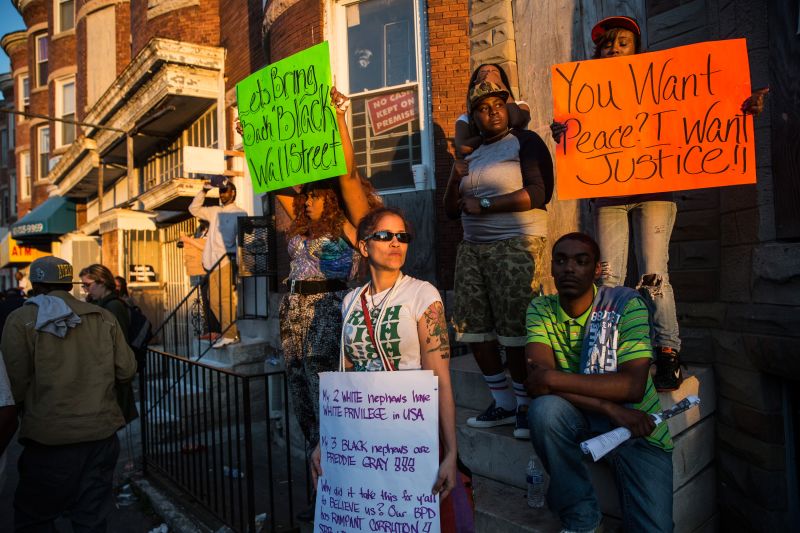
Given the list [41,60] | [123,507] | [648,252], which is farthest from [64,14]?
[648,252]

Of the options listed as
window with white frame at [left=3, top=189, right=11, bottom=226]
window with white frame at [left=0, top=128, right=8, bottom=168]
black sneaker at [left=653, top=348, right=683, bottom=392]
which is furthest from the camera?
window with white frame at [left=0, top=128, right=8, bottom=168]

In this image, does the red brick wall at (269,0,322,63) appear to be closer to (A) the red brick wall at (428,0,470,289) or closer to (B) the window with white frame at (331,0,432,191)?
(B) the window with white frame at (331,0,432,191)

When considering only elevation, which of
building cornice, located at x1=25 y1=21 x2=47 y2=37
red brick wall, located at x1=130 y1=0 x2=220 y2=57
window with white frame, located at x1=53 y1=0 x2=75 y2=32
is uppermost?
building cornice, located at x1=25 y1=21 x2=47 y2=37

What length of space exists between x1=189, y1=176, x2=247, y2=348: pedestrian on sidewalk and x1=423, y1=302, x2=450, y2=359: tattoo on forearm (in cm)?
654

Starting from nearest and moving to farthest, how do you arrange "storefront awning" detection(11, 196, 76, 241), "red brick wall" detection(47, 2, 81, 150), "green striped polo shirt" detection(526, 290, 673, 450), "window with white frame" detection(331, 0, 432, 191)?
1. "green striped polo shirt" detection(526, 290, 673, 450)
2. "window with white frame" detection(331, 0, 432, 191)
3. "storefront awning" detection(11, 196, 76, 241)
4. "red brick wall" detection(47, 2, 81, 150)

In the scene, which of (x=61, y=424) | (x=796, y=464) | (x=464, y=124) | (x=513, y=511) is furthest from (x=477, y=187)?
(x=61, y=424)

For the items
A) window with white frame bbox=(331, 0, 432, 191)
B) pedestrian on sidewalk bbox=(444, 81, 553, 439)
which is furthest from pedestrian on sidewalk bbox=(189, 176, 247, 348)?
pedestrian on sidewalk bbox=(444, 81, 553, 439)

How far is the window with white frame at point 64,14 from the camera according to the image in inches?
Result: 780

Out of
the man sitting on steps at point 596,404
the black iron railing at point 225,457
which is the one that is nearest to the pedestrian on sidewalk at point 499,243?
the man sitting on steps at point 596,404

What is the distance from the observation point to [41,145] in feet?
76.3

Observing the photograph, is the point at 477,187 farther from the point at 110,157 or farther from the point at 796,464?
the point at 110,157

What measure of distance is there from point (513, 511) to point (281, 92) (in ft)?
9.32

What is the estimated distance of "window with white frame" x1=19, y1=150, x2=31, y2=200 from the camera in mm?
25375

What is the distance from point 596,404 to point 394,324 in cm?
101
